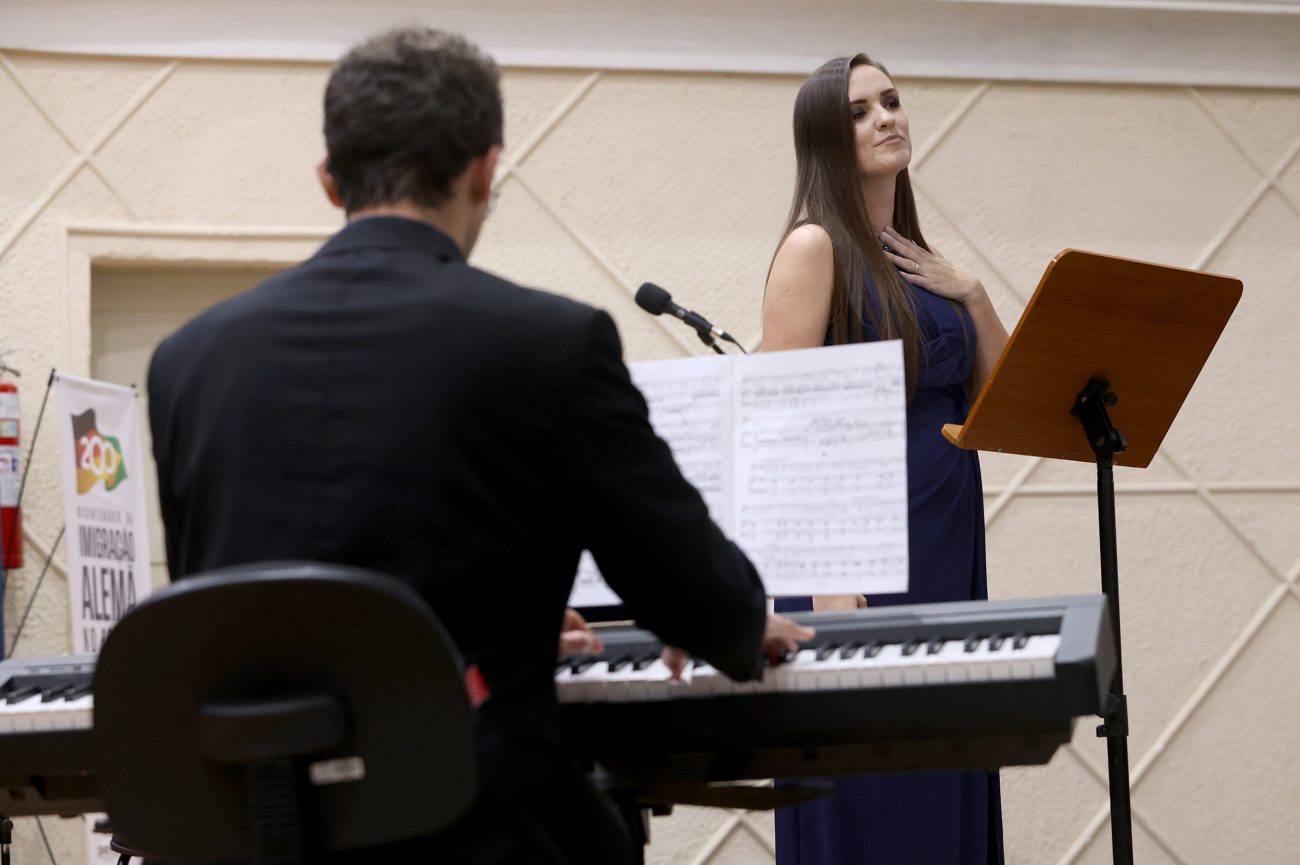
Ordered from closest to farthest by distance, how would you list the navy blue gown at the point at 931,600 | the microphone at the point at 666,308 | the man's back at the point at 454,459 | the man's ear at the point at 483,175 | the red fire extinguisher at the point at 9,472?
the man's back at the point at 454,459
the man's ear at the point at 483,175
the microphone at the point at 666,308
the navy blue gown at the point at 931,600
the red fire extinguisher at the point at 9,472

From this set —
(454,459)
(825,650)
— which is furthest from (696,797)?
(454,459)

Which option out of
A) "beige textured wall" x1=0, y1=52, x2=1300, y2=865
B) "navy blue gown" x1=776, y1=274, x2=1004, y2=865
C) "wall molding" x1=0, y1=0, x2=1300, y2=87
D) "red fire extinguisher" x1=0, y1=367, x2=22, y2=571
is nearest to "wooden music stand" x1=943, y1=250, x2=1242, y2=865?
"navy blue gown" x1=776, y1=274, x2=1004, y2=865

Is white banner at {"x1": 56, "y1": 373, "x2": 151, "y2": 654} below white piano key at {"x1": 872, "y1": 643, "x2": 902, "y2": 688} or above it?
above

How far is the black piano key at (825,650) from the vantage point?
1545 mm

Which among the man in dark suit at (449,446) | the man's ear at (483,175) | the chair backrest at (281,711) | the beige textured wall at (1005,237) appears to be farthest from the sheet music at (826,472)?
the beige textured wall at (1005,237)

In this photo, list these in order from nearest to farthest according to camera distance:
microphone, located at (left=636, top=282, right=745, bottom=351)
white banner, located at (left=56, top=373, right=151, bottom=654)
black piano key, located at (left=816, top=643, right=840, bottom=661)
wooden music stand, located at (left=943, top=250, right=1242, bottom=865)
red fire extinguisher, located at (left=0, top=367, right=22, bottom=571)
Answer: black piano key, located at (left=816, top=643, right=840, bottom=661)
microphone, located at (left=636, top=282, right=745, bottom=351)
wooden music stand, located at (left=943, top=250, right=1242, bottom=865)
white banner, located at (left=56, top=373, right=151, bottom=654)
red fire extinguisher, located at (left=0, top=367, right=22, bottom=571)

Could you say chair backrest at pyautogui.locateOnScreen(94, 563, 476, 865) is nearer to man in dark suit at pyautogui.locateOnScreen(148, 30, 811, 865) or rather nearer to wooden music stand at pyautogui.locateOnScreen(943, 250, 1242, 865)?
man in dark suit at pyautogui.locateOnScreen(148, 30, 811, 865)

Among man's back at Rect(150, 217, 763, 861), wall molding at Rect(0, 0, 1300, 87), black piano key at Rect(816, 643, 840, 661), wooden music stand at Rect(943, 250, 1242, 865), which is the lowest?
black piano key at Rect(816, 643, 840, 661)

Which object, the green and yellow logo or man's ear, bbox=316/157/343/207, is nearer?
man's ear, bbox=316/157/343/207

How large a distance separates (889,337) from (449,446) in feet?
4.11

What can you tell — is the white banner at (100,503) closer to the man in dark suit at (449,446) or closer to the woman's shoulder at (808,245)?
the woman's shoulder at (808,245)

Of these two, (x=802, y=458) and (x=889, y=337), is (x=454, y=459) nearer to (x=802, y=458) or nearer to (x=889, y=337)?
(x=802, y=458)

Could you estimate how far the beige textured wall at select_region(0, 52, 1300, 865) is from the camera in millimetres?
4137

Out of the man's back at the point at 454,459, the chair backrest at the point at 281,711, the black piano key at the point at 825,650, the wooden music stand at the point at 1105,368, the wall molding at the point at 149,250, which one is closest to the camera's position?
the chair backrest at the point at 281,711
